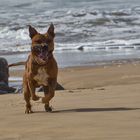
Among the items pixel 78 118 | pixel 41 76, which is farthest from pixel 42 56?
pixel 78 118

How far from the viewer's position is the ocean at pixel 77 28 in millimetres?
16969

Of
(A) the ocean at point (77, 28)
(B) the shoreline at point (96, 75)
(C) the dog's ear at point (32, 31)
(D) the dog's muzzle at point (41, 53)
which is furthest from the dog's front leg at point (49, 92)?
(A) the ocean at point (77, 28)

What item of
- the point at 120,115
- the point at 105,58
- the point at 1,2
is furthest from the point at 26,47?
the point at 1,2

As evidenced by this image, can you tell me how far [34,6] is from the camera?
3625cm

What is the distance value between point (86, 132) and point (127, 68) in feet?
27.4

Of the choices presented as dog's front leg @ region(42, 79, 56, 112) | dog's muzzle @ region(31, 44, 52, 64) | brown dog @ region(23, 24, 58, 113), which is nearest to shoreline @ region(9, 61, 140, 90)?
dog's front leg @ region(42, 79, 56, 112)

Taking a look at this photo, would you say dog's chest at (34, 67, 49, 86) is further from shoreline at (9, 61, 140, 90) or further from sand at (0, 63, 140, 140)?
shoreline at (9, 61, 140, 90)

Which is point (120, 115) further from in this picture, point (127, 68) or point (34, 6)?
point (34, 6)

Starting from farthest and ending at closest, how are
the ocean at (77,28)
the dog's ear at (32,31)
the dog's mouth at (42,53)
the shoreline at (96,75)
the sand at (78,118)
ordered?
the ocean at (77,28), the shoreline at (96,75), the dog's ear at (32,31), the dog's mouth at (42,53), the sand at (78,118)

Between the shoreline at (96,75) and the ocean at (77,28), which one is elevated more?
the shoreline at (96,75)

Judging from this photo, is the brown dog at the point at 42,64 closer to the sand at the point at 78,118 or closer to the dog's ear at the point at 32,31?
the dog's ear at the point at 32,31

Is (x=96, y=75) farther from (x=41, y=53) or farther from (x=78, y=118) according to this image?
(x=78, y=118)

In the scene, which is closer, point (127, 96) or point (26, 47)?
point (127, 96)

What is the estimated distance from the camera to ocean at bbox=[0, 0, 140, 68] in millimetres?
16969
